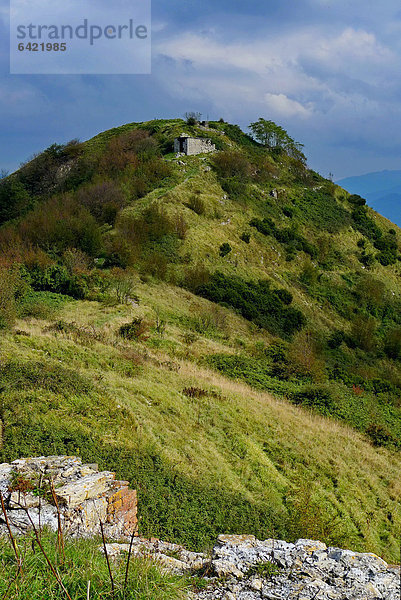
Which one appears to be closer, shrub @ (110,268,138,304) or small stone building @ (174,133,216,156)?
shrub @ (110,268,138,304)

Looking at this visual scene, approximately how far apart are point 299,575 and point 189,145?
46811 mm

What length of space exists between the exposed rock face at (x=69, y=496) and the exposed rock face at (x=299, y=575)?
1626 millimetres

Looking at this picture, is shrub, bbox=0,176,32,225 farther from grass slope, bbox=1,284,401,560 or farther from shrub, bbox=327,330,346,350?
shrub, bbox=327,330,346,350

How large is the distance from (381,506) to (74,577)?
11052 millimetres

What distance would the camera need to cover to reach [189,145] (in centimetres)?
4634

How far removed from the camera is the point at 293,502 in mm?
10234

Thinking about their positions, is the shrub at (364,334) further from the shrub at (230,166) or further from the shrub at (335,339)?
the shrub at (230,166)

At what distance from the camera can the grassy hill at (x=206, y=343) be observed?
30.8ft

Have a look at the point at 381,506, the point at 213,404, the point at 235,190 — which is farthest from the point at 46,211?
the point at 381,506

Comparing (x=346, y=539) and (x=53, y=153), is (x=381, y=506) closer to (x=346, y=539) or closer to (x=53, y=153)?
(x=346, y=539)

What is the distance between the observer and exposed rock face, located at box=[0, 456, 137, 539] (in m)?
5.51

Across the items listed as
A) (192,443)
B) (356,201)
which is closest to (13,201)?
(192,443)

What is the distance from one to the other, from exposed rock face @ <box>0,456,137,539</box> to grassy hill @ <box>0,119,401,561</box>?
25.9 inches

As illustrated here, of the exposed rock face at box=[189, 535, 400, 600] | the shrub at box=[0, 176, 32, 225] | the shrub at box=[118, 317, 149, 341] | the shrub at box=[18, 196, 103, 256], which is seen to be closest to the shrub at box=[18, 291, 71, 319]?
the shrub at box=[118, 317, 149, 341]
